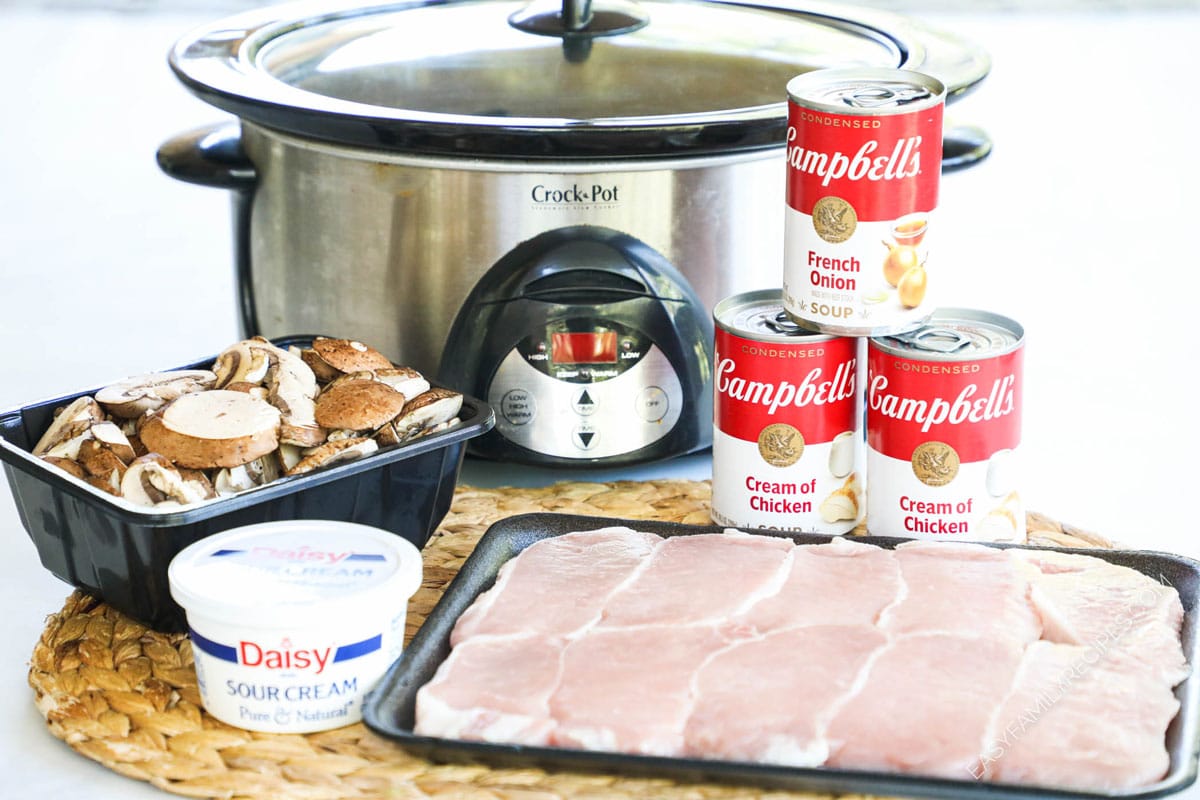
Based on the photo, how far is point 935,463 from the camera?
1.23 metres

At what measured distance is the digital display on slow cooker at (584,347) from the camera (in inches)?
53.7

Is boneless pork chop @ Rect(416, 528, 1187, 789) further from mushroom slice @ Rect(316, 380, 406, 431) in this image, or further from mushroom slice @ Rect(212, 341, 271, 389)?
mushroom slice @ Rect(212, 341, 271, 389)

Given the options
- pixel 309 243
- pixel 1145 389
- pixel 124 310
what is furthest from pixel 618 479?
pixel 124 310

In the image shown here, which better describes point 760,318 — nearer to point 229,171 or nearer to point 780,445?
point 780,445

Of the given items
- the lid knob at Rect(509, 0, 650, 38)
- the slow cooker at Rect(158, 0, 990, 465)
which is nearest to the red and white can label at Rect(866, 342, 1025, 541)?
the slow cooker at Rect(158, 0, 990, 465)

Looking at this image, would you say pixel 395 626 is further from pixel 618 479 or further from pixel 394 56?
pixel 394 56

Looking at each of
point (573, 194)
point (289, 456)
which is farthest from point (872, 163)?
point (289, 456)

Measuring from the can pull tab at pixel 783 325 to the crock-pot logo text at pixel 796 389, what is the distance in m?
0.04

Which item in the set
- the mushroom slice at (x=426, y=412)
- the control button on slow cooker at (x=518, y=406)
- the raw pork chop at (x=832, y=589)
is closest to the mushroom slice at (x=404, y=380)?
the mushroom slice at (x=426, y=412)

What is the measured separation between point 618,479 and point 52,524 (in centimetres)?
54

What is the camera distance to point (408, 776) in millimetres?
1013

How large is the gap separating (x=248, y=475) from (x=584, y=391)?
328mm

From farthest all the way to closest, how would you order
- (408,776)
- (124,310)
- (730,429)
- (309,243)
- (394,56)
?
(124,310), (394,56), (309,243), (730,429), (408,776)

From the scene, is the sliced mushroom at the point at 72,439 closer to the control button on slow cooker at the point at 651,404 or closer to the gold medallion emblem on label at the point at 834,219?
the control button on slow cooker at the point at 651,404
